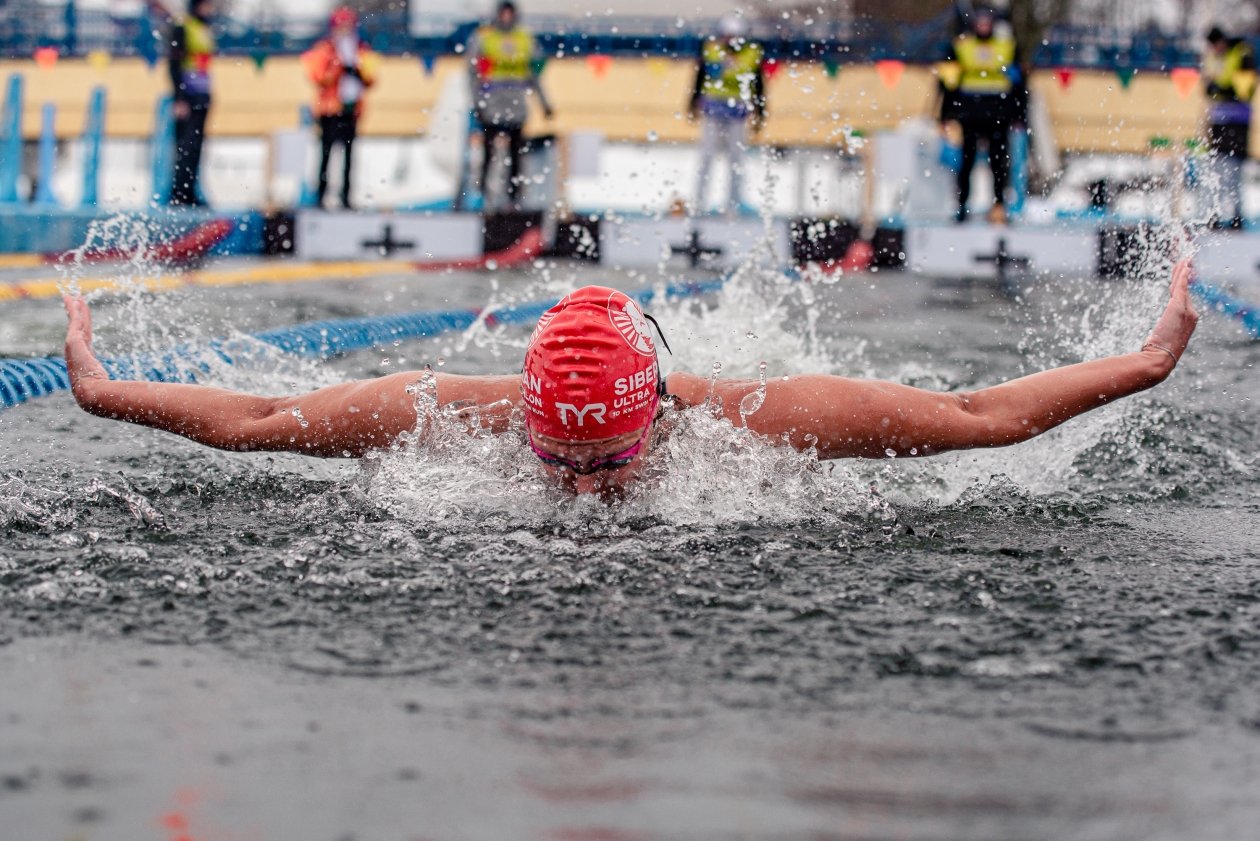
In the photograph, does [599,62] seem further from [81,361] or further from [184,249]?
[81,361]

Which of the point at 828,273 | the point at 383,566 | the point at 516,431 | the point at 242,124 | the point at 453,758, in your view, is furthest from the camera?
the point at 242,124

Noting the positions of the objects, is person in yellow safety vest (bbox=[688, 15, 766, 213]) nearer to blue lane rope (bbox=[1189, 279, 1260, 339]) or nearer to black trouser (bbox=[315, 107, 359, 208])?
black trouser (bbox=[315, 107, 359, 208])

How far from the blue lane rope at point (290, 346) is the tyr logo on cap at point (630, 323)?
2173 mm

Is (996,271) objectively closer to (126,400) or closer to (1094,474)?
(1094,474)

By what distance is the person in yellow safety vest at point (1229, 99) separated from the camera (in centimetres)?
1162

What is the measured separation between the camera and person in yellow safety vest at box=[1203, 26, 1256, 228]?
1162 cm

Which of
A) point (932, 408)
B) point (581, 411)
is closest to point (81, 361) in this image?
point (581, 411)

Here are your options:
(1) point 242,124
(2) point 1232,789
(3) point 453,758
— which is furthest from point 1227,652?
(1) point 242,124

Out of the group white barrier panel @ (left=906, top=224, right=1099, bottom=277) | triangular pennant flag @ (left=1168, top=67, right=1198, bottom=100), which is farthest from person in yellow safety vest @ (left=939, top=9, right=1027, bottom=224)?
triangular pennant flag @ (left=1168, top=67, right=1198, bottom=100)

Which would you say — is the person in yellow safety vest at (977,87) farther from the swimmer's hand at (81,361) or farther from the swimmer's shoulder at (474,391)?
the swimmer's hand at (81,361)

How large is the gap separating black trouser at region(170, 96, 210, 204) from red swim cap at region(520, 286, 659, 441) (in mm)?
9970

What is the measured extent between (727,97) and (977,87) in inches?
79.1

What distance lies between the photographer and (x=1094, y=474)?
4.04 meters

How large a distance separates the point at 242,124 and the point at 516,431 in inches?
685
